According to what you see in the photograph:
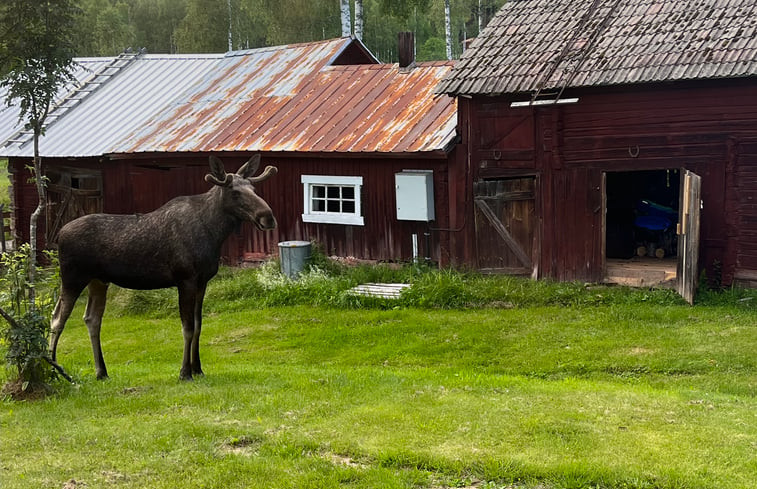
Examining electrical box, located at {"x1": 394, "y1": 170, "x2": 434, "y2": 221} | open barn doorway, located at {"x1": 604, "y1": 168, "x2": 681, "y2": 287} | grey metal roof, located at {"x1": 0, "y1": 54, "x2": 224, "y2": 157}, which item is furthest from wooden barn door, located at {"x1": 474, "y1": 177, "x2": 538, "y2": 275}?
grey metal roof, located at {"x1": 0, "y1": 54, "x2": 224, "y2": 157}

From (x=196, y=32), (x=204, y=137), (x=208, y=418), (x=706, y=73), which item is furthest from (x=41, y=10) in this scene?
(x=196, y=32)

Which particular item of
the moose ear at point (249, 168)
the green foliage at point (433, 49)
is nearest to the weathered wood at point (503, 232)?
the moose ear at point (249, 168)

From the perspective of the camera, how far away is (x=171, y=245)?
29.5 feet

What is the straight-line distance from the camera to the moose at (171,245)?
8961 mm

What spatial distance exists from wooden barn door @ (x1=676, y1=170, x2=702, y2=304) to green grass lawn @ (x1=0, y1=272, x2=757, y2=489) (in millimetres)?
431

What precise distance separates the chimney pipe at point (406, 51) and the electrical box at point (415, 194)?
14.6ft

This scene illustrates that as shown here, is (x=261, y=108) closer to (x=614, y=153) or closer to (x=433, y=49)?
(x=614, y=153)

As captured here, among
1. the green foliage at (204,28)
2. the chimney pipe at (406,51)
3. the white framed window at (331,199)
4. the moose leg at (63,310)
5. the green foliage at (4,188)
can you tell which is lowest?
the moose leg at (63,310)

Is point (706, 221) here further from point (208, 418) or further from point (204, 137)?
point (204, 137)

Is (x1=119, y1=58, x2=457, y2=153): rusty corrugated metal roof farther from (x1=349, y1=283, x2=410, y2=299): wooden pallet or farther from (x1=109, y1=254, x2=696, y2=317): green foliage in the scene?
(x1=349, y1=283, x2=410, y2=299): wooden pallet

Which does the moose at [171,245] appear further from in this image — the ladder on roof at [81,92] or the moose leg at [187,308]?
the ladder on roof at [81,92]

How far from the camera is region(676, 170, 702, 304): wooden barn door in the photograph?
1291 centimetres

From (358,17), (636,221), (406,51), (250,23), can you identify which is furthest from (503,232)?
(250,23)

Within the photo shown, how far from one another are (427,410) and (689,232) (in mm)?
6753
